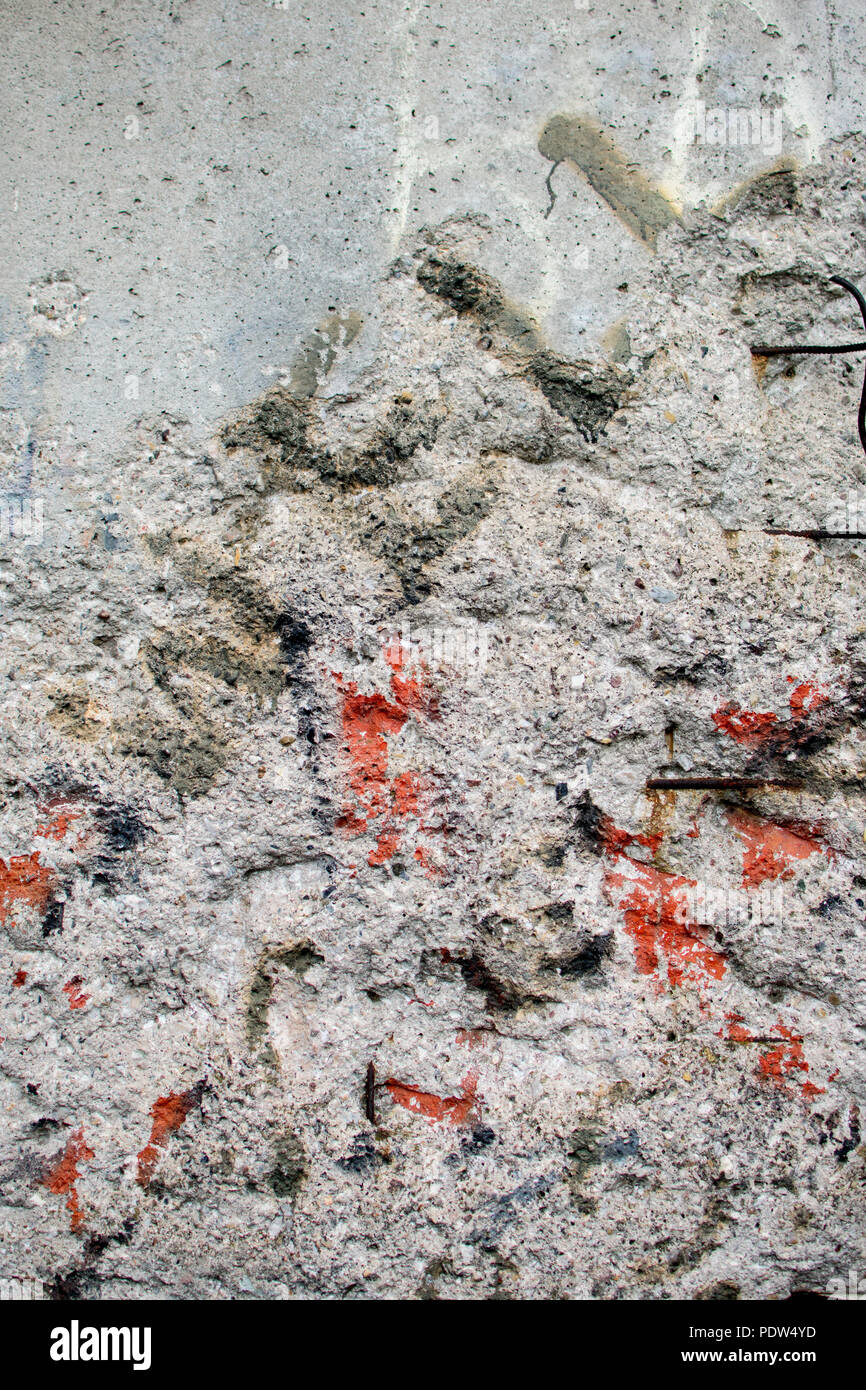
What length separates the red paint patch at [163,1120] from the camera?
1.06 metres

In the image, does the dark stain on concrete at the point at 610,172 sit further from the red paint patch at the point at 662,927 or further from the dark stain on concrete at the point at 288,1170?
the dark stain on concrete at the point at 288,1170

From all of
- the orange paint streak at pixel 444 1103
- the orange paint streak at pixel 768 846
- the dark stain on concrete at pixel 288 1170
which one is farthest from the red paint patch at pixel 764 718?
the dark stain on concrete at pixel 288 1170

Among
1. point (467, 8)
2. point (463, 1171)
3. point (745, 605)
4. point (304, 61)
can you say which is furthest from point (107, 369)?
point (463, 1171)

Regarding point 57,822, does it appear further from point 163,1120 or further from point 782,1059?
point 782,1059

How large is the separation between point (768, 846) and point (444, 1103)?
55 centimetres

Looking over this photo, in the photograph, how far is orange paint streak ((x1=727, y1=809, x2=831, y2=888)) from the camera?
1076mm

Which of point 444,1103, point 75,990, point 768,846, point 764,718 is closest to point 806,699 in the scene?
point 764,718

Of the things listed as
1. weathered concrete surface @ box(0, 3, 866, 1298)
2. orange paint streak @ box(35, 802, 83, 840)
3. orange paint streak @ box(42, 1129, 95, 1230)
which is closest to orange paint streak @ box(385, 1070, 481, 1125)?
weathered concrete surface @ box(0, 3, 866, 1298)

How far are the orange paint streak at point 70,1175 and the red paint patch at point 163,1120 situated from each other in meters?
0.07

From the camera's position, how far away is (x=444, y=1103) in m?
1.06

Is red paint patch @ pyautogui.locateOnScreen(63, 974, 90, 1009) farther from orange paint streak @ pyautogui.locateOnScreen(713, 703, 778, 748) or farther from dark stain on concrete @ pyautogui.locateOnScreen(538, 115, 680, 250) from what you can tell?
dark stain on concrete @ pyautogui.locateOnScreen(538, 115, 680, 250)

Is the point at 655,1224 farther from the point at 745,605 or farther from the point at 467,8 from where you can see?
the point at 467,8
